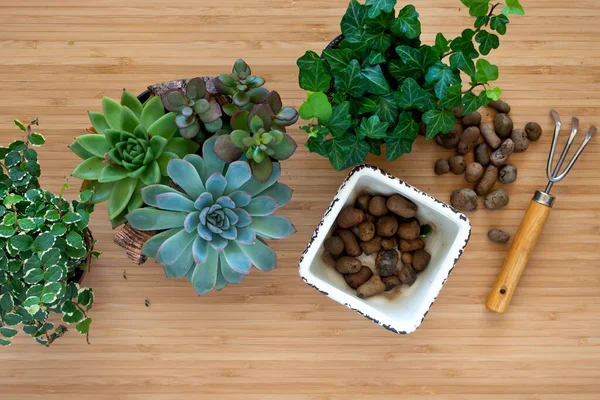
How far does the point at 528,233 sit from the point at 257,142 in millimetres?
562

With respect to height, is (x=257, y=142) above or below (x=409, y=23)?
below

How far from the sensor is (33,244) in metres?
0.76

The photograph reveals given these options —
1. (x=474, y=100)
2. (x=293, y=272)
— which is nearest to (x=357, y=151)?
(x=474, y=100)

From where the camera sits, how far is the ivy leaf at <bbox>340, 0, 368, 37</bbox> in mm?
796

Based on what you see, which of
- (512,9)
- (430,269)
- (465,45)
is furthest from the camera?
(430,269)

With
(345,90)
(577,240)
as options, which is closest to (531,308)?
(577,240)

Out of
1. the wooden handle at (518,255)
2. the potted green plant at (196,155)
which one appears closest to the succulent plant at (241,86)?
the potted green plant at (196,155)

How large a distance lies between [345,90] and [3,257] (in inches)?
21.2

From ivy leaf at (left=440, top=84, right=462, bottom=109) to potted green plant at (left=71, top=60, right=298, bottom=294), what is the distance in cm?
23

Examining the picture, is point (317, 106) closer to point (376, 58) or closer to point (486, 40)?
point (376, 58)

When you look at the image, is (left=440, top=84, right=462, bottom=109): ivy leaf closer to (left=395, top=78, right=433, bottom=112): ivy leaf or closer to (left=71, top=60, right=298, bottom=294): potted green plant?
(left=395, top=78, right=433, bottom=112): ivy leaf

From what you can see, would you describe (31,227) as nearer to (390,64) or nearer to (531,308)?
(390,64)

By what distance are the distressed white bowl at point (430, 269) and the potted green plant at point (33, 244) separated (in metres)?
0.35

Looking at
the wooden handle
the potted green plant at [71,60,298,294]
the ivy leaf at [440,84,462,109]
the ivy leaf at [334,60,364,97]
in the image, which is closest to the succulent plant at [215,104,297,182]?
the potted green plant at [71,60,298,294]
